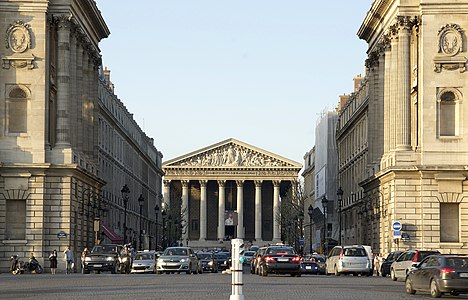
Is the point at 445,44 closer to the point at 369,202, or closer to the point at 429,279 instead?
the point at 369,202

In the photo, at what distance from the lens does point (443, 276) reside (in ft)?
141

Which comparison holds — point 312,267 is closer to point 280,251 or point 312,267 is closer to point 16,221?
point 280,251

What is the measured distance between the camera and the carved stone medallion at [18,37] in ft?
251

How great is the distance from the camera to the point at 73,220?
79.9 meters

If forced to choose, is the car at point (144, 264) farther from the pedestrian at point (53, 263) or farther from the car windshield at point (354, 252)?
the car windshield at point (354, 252)

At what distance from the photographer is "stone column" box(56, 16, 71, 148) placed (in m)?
79.6

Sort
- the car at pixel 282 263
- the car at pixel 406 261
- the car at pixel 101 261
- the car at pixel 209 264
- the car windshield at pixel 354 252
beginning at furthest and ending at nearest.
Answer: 1. the car at pixel 209 264
2. the car at pixel 101 261
3. the car windshield at pixel 354 252
4. the car at pixel 282 263
5. the car at pixel 406 261

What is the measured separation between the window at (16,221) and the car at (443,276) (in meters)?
37.1

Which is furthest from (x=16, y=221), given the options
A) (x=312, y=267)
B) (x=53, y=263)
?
(x=312, y=267)

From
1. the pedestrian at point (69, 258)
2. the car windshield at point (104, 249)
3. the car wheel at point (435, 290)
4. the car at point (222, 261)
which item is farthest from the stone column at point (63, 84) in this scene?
the car wheel at point (435, 290)

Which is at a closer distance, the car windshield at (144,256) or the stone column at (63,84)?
the car windshield at (144,256)

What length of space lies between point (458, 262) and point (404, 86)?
1468 inches

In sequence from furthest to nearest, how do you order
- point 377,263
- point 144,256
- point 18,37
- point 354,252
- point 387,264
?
point 144,256 < point 377,263 < point 18,37 < point 387,264 < point 354,252

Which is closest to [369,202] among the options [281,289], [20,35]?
[20,35]
